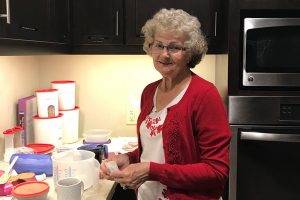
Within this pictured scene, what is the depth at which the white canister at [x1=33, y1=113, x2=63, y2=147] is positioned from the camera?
1.82 metres

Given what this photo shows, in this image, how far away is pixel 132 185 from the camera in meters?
1.13

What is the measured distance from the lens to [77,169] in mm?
1263

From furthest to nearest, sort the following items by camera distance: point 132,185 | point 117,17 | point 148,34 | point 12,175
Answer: point 117,17, point 12,175, point 148,34, point 132,185

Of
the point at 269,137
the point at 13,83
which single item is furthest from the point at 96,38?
the point at 269,137

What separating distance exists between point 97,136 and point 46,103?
0.33 m

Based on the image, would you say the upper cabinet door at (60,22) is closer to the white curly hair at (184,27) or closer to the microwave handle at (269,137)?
the white curly hair at (184,27)

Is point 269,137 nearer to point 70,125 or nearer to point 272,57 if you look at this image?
point 272,57

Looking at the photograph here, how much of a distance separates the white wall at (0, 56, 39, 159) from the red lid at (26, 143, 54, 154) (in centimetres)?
15

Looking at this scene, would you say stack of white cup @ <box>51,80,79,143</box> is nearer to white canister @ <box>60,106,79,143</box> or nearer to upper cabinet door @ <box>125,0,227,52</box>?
white canister @ <box>60,106,79,143</box>

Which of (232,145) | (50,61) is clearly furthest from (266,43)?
(50,61)

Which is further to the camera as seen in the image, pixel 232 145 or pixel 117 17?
pixel 117 17

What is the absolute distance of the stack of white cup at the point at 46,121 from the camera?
182 centimetres

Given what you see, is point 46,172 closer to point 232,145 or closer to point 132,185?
point 132,185

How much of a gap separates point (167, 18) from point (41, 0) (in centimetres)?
57
